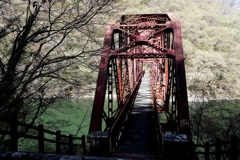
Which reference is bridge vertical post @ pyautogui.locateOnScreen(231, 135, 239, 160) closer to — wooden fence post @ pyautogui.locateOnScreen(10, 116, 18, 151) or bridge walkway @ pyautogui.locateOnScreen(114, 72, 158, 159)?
bridge walkway @ pyautogui.locateOnScreen(114, 72, 158, 159)

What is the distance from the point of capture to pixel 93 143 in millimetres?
3889

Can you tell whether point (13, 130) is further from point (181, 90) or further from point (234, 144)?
point (234, 144)

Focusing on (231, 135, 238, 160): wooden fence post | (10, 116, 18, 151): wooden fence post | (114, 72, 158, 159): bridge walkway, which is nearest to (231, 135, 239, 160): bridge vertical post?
(231, 135, 238, 160): wooden fence post

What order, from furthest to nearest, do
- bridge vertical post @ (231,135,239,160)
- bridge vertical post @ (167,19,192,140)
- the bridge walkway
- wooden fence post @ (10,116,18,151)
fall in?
the bridge walkway → bridge vertical post @ (167,19,192,140) → bridge vertical post @ (231,135,239,160) → wooden fence post @ (10,116,18,151)

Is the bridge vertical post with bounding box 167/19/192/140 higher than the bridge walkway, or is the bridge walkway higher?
the bridge vertical post with bounding box 167/19/192/140

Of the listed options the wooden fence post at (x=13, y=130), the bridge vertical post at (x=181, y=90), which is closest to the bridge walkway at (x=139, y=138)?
the bridge vertical post at (x=181, y=90)

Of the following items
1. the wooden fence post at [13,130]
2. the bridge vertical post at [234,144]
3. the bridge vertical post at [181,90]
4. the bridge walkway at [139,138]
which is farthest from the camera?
the bridge walkway at [139,138]

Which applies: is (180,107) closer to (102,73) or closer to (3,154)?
(102,73)

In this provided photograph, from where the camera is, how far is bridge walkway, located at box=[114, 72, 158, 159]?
17.8 feet

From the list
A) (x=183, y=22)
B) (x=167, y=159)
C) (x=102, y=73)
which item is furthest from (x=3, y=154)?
(x=183, y=22)

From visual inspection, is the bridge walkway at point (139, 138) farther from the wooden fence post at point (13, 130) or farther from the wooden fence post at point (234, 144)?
the wooden fence post at point (13, 130)

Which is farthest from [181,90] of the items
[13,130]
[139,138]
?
[13,130]

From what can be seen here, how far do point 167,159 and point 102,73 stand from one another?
10.2 feet

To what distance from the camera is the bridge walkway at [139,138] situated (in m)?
5.44
